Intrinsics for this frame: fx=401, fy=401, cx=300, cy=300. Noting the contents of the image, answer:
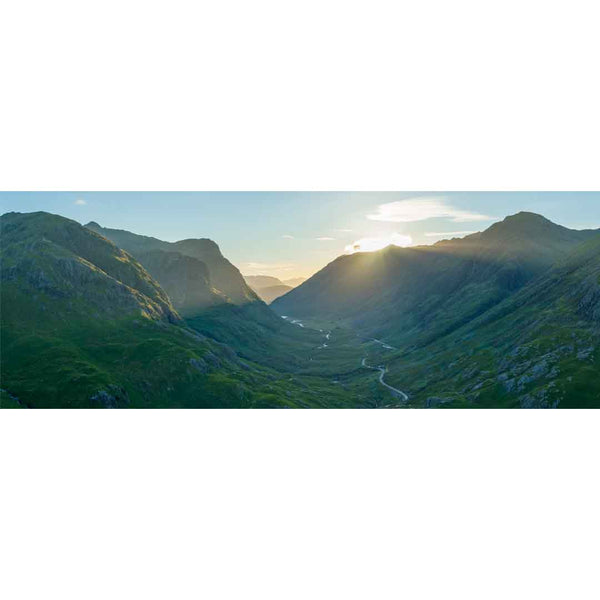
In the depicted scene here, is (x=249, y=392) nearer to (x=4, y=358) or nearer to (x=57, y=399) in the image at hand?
(x=57, y=399)

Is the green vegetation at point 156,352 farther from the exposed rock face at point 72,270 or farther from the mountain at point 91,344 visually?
the exposed rock face at point 72,270

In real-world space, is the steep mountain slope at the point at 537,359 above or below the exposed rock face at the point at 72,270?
below

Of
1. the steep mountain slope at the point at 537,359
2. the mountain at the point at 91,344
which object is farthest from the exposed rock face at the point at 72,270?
the steep mountain slope at the point at 537,359

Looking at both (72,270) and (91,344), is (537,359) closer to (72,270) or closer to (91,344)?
(91,344)

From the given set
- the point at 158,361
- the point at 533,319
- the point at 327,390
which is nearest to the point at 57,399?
the point at 158,361

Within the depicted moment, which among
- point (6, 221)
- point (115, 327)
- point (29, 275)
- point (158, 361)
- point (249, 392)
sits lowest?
point (249, 392)

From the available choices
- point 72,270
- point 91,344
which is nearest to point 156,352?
point 91,344

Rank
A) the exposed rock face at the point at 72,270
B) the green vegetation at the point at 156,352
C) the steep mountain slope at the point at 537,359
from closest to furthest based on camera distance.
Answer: the green vegetation at the point at 156,352 < the steep mountain slope at the point at 537,359 < the exposed rock face at the point at 72,270
